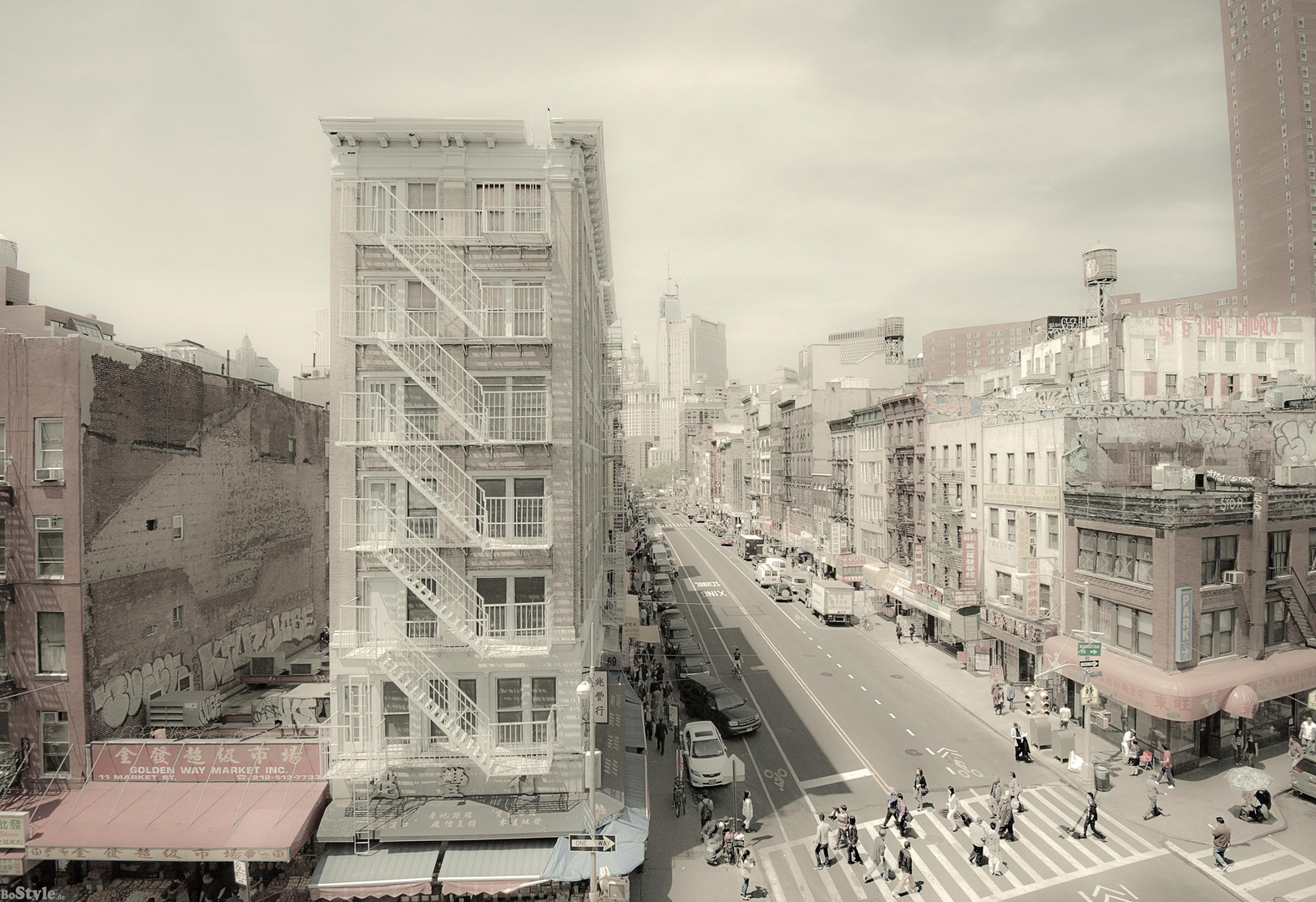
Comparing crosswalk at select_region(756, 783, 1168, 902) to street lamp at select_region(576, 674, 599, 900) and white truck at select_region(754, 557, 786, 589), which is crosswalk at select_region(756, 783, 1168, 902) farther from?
white truck at select_region(754, 557, 786, 589)

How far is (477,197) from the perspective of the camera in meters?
20.2

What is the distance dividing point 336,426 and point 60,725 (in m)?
12.9

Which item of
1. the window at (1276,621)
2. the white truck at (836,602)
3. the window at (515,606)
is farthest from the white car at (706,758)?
the white truck at (836,602)

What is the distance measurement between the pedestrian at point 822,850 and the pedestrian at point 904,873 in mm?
2110

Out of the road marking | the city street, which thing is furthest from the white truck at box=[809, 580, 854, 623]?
the road marking

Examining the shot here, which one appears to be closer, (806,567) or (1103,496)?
(1103,496)

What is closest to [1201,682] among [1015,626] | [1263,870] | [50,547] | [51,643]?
[1263,870]

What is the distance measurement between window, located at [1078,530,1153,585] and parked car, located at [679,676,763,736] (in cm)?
1702

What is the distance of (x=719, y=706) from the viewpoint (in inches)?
1312

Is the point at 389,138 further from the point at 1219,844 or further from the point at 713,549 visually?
the point at 713,549

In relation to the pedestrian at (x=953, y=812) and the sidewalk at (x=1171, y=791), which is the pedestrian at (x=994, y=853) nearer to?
the pedestrian at (x=953, y=812)

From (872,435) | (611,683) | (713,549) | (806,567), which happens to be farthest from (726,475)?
(611,683)

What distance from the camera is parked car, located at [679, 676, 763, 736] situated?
106 ft

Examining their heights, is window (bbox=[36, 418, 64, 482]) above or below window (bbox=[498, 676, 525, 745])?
above
